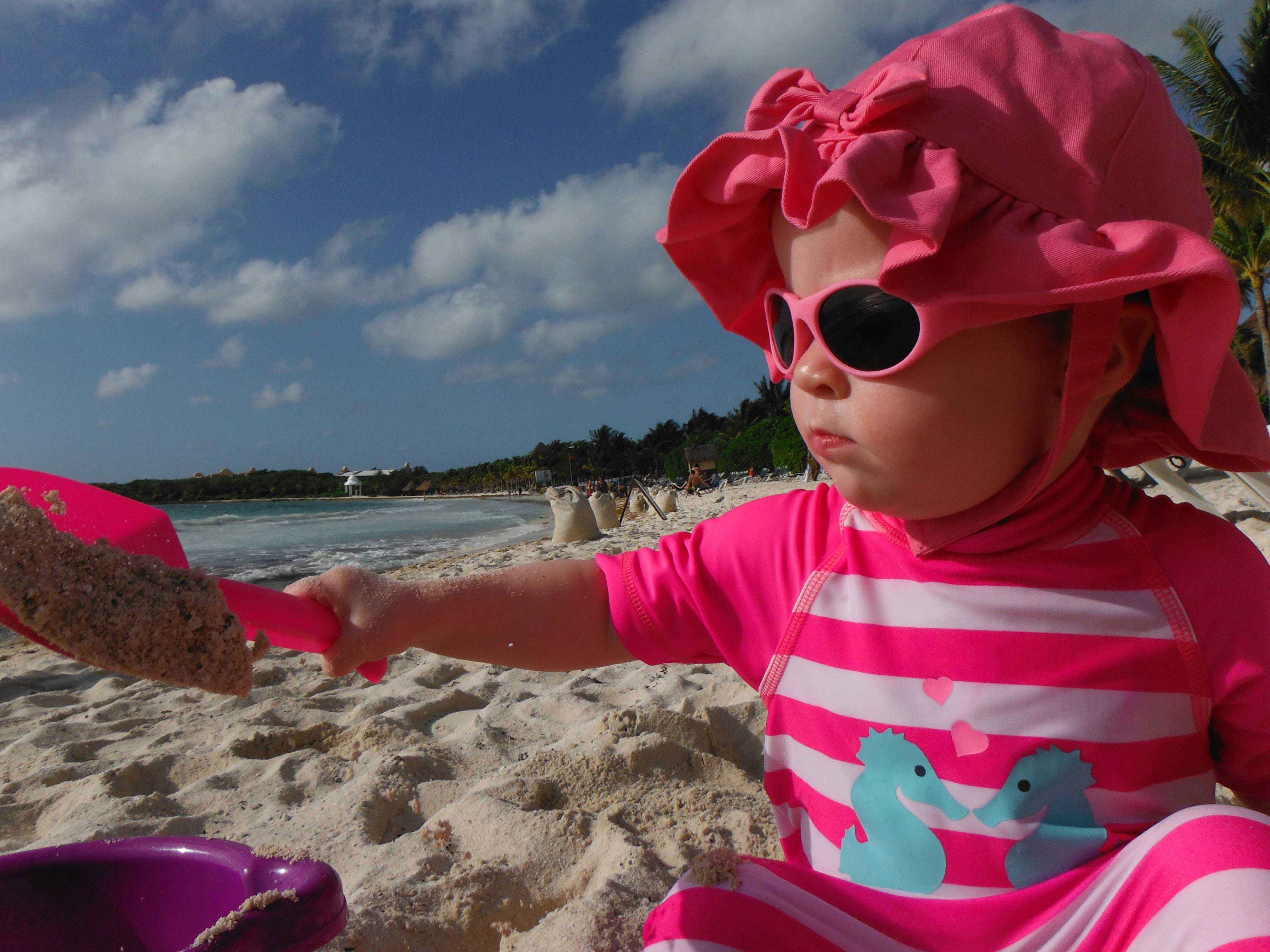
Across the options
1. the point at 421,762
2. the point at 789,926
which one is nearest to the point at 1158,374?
the point at 789,926

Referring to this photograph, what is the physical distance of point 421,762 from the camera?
2.07 m

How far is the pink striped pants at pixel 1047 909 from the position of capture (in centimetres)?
81

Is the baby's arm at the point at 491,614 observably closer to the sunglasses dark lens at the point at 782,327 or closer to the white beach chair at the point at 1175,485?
the sunglasses dark lens at the point at 782,327

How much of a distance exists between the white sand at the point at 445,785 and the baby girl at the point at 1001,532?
0.30 meters

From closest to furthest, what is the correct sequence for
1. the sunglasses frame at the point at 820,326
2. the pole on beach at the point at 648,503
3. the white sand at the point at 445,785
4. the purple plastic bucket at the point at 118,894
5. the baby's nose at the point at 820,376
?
the sunglasses frame at the point at 820,326 → the baby's nose at the point at 820,376 → the purple plastic bucket at the point at 118,894 → the white sand at the point at 445,785 → the pole on beach at the point at 648,503

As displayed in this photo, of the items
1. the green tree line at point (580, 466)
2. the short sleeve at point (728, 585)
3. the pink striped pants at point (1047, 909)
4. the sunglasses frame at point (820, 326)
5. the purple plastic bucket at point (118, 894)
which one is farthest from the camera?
the green tree line at point (580, 466)

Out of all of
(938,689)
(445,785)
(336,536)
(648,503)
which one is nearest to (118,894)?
(445,785)

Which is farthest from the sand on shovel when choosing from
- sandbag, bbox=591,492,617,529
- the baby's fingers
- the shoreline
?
the shoreline

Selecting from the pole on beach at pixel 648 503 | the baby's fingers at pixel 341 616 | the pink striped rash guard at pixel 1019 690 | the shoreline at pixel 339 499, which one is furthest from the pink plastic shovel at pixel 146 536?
the shoreline at pixel 339 499

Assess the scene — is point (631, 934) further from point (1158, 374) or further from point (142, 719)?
point (142, 719)

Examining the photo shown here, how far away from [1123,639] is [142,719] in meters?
3.16

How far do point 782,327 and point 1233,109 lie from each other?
22.6 m

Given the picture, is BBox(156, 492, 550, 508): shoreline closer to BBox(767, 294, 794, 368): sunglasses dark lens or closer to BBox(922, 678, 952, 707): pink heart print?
BBox(767, 294, 794, 368): sunglasses dark lens

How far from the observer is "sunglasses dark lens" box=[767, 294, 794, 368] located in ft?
3.67
